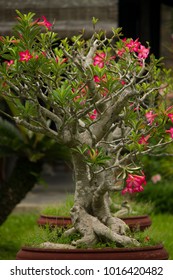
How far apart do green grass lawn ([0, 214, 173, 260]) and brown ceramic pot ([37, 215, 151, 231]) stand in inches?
39.4

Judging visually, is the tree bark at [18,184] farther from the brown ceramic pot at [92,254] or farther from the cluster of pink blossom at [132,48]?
the brown ceramic pot at [92,254]

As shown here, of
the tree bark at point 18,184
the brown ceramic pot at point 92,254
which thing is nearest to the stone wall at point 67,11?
the tree bark at point 18,184

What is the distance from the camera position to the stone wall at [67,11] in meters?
12.4

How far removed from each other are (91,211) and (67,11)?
23.1ft

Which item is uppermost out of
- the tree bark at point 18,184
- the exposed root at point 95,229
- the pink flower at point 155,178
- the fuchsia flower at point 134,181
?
the fuchsia flower at point 134,181

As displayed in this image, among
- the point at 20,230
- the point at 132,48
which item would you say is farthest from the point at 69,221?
the point at 20,230

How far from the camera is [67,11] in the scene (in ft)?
41.6

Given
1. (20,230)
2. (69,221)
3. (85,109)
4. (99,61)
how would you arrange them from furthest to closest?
(20,230) < (69,221) < (99,61) < (85,109)

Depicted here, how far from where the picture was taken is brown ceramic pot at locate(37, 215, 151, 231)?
21.3 ft

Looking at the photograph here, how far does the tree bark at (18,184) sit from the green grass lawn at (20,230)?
0.33m

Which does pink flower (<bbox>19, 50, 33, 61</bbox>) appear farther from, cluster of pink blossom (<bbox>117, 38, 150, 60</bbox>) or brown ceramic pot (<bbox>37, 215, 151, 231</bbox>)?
brown ceramic pot (<bbox>37, 215, 151, 231</bbox>)

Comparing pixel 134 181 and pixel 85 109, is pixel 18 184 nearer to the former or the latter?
pixel 85 109

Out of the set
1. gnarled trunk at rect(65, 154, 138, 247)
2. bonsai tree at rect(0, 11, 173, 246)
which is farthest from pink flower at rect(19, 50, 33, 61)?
gnarled trunk at rect(65, 154, 138, 247)

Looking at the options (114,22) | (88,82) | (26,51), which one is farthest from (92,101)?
(114,22)
